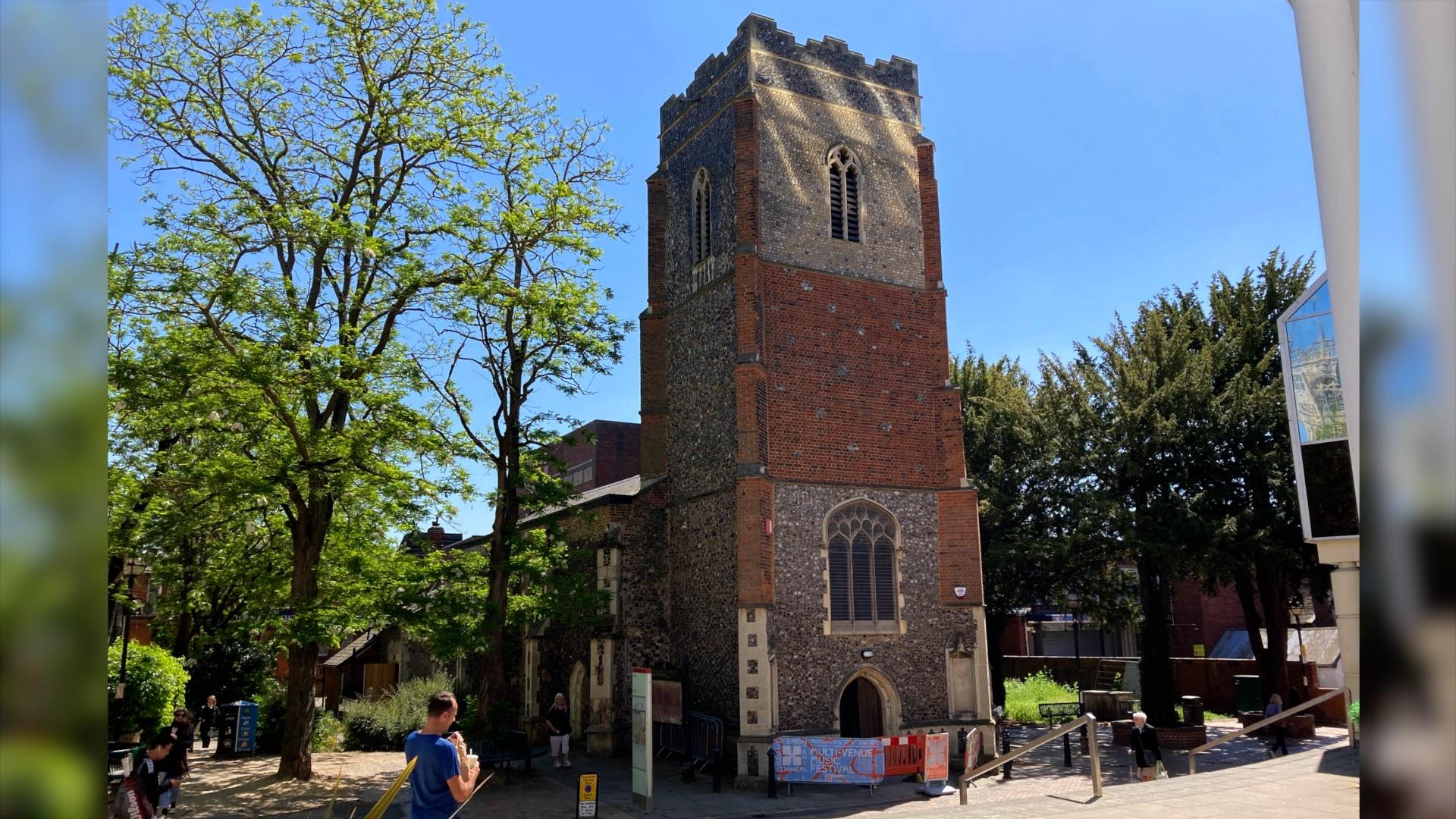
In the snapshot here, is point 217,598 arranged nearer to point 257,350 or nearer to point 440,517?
point 440,517

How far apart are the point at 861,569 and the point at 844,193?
384 inches

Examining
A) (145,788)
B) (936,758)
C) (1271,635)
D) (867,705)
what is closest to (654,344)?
(867,705)

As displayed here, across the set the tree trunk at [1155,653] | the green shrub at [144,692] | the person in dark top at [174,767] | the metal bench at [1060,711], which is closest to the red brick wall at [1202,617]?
the tree trunk at [1155,653]

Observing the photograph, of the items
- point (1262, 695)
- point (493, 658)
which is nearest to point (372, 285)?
point (493, 658)

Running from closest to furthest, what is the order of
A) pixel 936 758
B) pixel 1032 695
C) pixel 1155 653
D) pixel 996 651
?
pixel 936 758, pixel 1155 653, pixel 996 651, pixel 1032 695

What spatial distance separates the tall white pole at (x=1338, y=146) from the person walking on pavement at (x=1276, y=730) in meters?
24.0

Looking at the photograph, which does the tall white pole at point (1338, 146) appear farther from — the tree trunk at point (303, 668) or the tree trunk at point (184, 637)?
the tree trunk at point (184, 637)

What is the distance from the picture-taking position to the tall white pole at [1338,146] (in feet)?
8.54

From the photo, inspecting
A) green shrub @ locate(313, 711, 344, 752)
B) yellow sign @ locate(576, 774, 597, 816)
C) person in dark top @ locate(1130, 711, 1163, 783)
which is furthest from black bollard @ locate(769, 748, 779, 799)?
green shrub @ locate(313, 711, 344, 752)

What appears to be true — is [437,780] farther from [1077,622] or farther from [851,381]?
[1077,622]

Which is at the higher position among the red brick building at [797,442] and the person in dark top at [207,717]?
the red brick building at [797,442]

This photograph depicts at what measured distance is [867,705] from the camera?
890 inches

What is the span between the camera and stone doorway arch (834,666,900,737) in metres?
22.0
